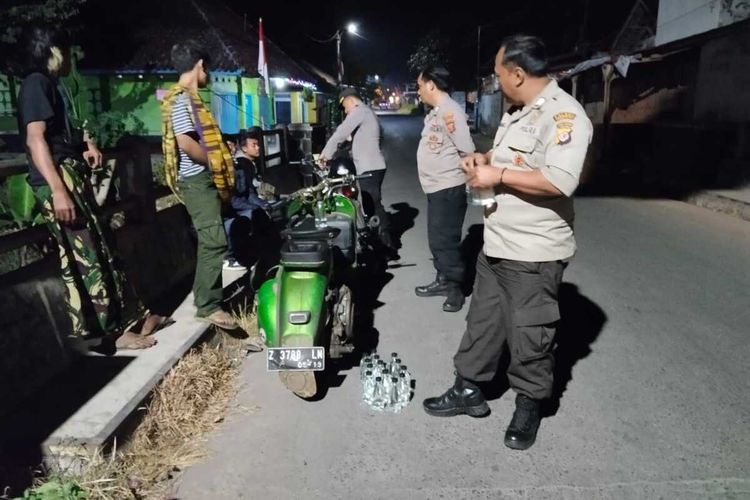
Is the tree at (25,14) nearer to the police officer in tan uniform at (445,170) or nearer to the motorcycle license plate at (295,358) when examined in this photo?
the police officer in tan uniform at (445,170)

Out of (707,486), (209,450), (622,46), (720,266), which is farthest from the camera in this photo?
(622,46)

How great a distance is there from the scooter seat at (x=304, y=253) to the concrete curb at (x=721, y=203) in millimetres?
7965

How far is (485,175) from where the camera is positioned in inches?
104

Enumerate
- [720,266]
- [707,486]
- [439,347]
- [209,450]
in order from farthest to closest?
[720,266]
[439,347]
[209,450]
[707,486]

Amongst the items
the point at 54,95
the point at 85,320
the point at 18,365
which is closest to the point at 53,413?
the point at 18,365

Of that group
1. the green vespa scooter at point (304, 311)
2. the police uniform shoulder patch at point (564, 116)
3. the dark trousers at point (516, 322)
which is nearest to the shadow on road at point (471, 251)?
the green vespa scooter at point (304, 311)

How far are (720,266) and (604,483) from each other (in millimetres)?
4578

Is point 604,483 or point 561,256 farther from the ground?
point 561,256

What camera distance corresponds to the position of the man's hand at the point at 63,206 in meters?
3.19

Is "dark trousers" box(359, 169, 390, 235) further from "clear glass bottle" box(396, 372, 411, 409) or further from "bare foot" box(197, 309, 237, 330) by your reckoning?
"clear glass bottle" box(396, 372, 411, 409)

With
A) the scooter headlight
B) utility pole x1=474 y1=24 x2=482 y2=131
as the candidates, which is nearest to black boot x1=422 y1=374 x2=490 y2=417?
the scooter headlight

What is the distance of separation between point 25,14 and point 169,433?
52.3 feet

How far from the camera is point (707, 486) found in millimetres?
Result: 2674

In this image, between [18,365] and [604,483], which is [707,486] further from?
[18,365]
